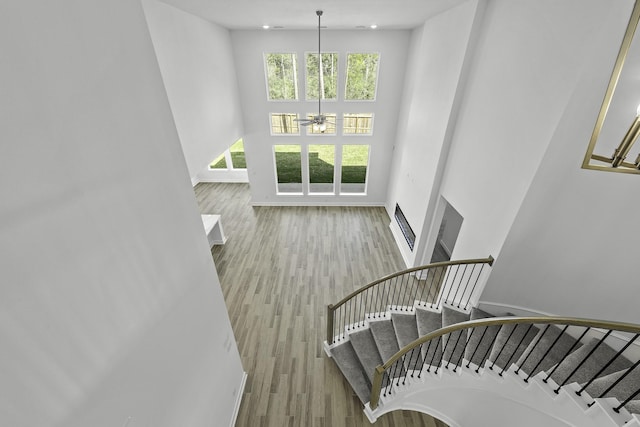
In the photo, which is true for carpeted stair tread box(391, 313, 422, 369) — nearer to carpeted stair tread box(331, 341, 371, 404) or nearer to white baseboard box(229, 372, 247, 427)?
carpeted stair tread box(331, 341, 371, 404)

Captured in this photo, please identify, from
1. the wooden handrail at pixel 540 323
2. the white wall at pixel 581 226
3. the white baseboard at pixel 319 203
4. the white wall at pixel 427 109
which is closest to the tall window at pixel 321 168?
the white baseboard at pixel 319 203

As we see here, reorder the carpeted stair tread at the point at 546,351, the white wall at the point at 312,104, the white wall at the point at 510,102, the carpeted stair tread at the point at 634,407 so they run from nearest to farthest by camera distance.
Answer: the carpeted stair tread at the point at 634,407 → the white wall at the point at 510,102 → the carpeted stair tread at the point at 546,351 → the white wall at the point at 312,104

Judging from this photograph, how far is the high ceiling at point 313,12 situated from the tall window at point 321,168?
3686 mm

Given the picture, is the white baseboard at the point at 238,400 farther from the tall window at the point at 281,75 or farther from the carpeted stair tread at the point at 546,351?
the tall window at the point at 281,75

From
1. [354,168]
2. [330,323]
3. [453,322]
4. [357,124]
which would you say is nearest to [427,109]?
[357,124]

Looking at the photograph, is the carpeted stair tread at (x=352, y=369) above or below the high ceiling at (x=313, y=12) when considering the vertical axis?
below

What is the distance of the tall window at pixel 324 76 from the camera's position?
720 centimetres

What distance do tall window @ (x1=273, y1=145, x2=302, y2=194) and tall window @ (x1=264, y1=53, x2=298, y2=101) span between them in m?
1.69

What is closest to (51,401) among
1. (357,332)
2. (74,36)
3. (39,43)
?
(39,43)

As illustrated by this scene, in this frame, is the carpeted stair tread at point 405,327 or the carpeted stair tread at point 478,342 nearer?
the carpeted stair tread at point 478,342

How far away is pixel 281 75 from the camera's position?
7.47 metres

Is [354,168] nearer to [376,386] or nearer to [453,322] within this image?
[453,322]

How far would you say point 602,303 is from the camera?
3.16m

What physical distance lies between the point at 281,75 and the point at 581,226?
7307 millimetres
